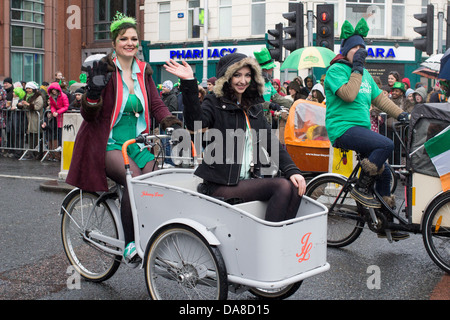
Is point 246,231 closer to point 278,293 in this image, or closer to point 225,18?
point 278,293

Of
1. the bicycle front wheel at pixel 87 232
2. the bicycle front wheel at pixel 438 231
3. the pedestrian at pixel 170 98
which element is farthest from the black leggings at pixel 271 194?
the pedestrian at pixel 170 98

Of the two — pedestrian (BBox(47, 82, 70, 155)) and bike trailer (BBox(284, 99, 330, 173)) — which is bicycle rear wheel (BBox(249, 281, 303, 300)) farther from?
pedestrian (BBox(47, 82, 70, 155))

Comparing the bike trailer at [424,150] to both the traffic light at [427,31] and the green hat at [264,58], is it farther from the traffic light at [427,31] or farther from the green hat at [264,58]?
the traffic light at [427,31]

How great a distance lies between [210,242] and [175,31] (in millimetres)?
29029

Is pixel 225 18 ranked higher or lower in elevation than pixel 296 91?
higher

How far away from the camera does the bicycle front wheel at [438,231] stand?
16.1ft

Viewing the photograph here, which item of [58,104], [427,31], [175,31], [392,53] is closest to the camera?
[427,31]

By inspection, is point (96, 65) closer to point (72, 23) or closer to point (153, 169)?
point (153, 169)

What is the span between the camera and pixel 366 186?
216 inches

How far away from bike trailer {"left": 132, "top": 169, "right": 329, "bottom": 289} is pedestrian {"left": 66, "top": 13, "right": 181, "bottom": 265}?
51 cm

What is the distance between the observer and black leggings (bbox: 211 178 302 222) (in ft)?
12.4

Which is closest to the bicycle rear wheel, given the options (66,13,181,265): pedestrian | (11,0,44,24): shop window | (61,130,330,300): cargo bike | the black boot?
(61,130,330,300): cargo bike

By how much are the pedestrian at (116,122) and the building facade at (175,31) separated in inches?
924

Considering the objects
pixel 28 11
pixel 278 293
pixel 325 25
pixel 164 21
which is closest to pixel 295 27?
pixel 325 25
